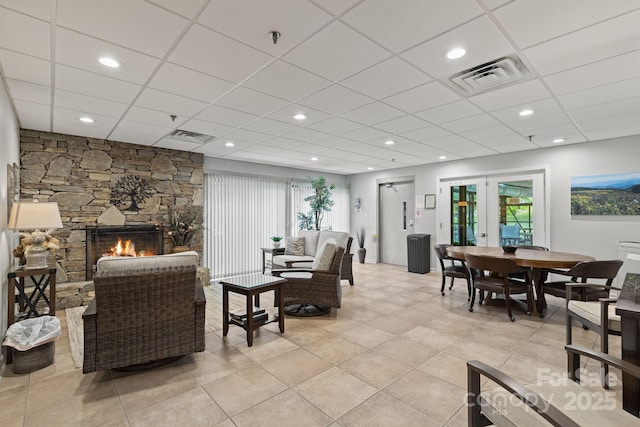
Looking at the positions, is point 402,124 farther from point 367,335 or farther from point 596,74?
point 367,335

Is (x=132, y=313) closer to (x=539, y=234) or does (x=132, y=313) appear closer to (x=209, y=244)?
(x=209, y=244)

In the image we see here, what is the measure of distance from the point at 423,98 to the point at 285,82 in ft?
4.92

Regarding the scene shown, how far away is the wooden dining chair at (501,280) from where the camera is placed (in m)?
3.88

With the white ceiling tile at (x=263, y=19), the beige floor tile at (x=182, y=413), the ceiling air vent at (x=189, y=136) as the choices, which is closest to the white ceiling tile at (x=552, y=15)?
the white ceiling tile at (x=263, y=19)

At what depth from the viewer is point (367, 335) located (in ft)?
11.2

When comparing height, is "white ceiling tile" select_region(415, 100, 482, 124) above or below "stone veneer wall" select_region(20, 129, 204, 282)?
above

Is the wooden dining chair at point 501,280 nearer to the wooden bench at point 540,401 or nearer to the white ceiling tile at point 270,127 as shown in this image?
the wooden bench at point 540,401

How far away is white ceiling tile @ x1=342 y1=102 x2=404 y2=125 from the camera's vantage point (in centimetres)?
360

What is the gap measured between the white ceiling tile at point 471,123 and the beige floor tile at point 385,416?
346 centimetres

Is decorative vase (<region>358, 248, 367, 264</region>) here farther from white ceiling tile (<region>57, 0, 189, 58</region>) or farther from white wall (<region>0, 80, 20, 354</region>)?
white ceiling tile (<region>57, 0, 189, 58</region>)

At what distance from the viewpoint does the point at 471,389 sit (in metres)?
1.43

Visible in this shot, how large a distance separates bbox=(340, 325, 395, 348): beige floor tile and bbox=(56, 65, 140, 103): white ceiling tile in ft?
11.1

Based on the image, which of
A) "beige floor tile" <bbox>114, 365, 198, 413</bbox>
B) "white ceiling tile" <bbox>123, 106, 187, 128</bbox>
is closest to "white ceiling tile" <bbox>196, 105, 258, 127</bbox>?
"white ceiling tile" <bbox>123, 106, 187, 128</bbox>

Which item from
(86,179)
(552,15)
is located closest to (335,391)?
(552,15)
